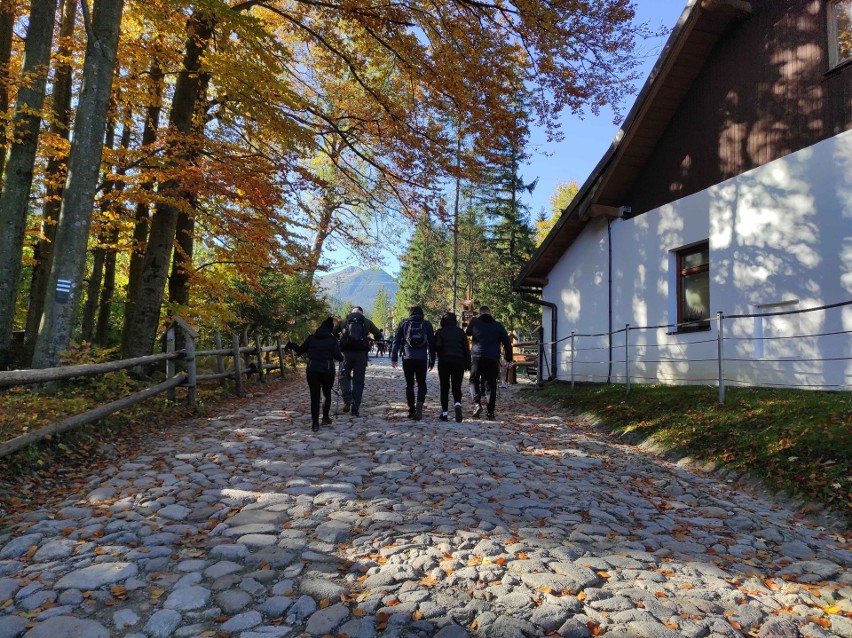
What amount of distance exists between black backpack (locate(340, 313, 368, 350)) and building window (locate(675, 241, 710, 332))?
21.2 ft

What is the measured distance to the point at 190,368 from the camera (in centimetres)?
986

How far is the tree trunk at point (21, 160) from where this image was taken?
870 centimetres

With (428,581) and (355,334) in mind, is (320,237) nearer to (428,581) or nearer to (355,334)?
(355,334)

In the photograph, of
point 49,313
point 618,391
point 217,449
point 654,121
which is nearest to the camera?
point 217,449

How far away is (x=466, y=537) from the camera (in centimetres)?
415

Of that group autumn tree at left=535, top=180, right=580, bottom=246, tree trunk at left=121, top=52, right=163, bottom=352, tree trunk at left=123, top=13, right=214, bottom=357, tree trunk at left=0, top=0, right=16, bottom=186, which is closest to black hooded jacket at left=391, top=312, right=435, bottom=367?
tree trunk at left=123, top=13, right=214, bottom=357

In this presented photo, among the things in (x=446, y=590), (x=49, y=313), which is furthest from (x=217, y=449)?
(x=446, y=590)

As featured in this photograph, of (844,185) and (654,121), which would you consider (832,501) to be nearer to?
(844,185)

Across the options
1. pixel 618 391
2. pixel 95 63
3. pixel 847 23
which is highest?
pixel 847 23

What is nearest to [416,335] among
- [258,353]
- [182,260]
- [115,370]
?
[115,370]

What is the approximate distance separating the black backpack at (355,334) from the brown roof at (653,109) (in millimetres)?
7352

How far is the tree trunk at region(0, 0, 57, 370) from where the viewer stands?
8.70 m

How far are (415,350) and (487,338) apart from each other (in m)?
1.37

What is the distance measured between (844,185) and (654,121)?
4.98 m
